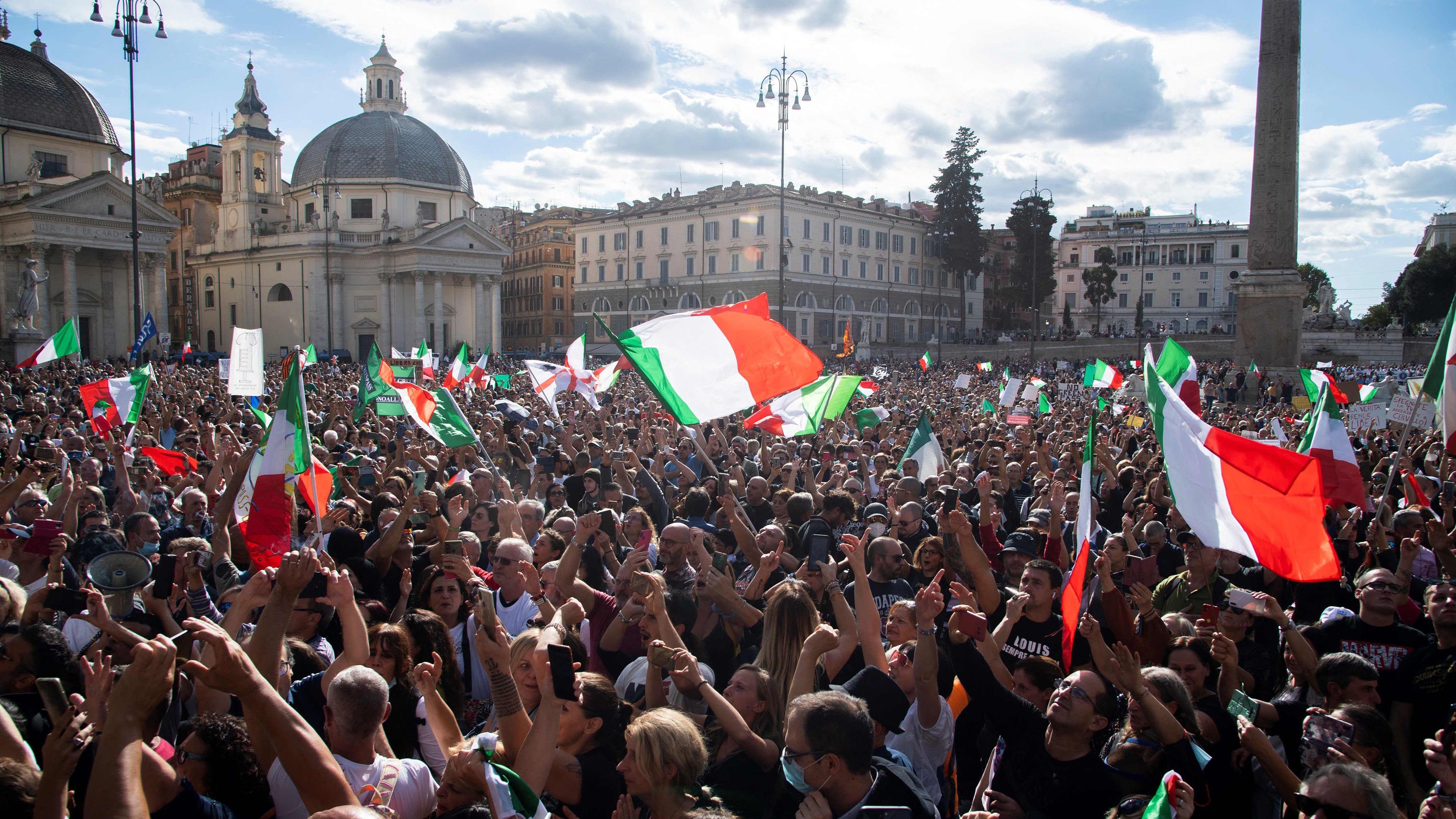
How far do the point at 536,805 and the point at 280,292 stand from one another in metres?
72.2

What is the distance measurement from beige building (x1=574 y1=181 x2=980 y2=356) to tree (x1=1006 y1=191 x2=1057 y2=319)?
4.59m

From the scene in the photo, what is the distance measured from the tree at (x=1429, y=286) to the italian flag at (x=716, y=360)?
65.7 m

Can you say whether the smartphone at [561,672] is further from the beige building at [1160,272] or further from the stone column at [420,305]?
the beige building at [1160,272]

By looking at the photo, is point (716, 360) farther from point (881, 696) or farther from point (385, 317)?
point (385, 317)

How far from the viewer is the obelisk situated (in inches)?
931

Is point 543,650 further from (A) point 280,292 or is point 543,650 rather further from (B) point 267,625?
(A) point 280,292

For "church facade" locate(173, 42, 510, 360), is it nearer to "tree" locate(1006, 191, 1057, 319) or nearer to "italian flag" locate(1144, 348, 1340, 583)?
"tree" locate(1006, 191, 1057, 319)

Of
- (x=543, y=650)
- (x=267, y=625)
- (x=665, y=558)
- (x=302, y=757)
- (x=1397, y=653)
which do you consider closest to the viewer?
(x=302, y=757)

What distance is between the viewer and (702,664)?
4160 mm

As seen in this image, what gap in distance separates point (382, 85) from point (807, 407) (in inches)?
2734

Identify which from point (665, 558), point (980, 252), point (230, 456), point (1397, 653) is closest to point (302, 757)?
point (665, 558)

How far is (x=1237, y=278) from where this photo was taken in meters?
27.2

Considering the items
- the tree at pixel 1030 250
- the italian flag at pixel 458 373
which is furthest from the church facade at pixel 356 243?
the italian flag at pixel 458 373

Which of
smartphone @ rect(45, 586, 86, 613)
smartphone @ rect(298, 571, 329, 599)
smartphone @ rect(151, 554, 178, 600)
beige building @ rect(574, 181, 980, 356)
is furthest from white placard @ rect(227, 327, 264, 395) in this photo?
beige building @ rect(574, 181, 980, 356)
